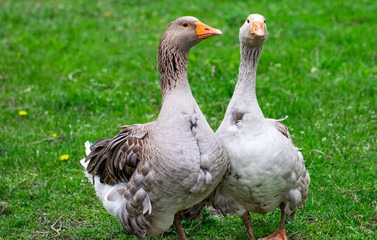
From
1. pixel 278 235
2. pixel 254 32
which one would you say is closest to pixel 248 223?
pixel 278 235

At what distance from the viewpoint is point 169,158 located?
4.23 meters

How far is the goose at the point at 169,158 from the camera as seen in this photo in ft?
14.0

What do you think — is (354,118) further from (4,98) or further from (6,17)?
(6,17)

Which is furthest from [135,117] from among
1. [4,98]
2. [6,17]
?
[6,17]

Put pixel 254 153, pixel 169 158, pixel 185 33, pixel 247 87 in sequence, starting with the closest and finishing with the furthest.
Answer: pixel 169 158 → pixel 254 153 → pixel 185 33 → pixel 247 87

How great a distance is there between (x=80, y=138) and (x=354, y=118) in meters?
3.84

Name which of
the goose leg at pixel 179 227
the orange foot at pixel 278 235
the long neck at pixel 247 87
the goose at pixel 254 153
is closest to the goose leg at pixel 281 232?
the orange foot at pixel 278 235

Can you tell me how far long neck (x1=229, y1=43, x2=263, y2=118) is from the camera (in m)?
4.59

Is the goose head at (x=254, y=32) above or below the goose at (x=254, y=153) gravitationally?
above

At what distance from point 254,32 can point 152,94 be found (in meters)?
3.90

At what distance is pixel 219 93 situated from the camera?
7859 millimetres

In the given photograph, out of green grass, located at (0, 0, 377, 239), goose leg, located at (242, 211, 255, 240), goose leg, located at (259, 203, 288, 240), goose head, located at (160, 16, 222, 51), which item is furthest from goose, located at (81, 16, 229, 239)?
goose leg, located at (259, 203, 288, 240)

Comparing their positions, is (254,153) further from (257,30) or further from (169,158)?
(257,30)

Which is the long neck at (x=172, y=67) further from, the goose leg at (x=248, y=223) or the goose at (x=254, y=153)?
the goose leg at (x=248, y=223)
